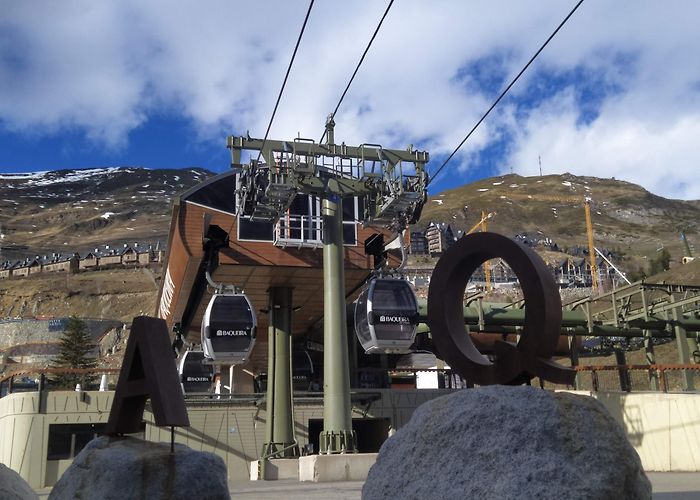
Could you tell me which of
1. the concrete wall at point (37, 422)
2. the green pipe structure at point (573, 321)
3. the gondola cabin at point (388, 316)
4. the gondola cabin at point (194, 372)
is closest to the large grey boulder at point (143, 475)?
the gondola cabin at point (388, 316)

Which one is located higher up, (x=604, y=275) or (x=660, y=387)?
(x=604, y=275)

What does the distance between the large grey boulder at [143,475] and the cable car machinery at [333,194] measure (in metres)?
9.56

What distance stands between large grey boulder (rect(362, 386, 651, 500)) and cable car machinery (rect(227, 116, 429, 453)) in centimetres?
1049

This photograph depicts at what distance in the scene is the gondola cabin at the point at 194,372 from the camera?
2836 cm

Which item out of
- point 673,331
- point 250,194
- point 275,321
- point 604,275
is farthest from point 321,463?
point 604,275

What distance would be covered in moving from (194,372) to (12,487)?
74.8ft

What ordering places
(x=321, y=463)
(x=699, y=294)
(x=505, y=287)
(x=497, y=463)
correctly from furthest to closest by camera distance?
(x=505, y=287) → (x=699, y=294) → (x=321, y=463) → (x=497, y=463)

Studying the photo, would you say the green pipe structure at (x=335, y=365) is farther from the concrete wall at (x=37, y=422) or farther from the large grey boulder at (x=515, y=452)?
the concrete wall at (x=37, y=422)

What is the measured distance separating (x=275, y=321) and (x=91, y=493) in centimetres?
1713

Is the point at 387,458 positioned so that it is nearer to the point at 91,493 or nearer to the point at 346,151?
the point at 91,493

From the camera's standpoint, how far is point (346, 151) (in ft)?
57.4

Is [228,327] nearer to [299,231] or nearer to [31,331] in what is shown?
[299,231]

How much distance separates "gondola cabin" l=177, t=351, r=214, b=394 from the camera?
93.0 ft

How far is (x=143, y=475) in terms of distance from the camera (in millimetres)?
5648
